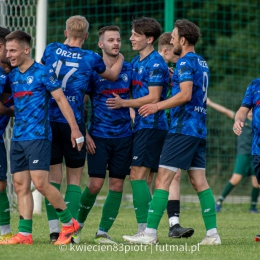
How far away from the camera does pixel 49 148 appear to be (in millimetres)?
6676

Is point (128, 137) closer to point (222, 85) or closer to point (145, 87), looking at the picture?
point (145, 87)

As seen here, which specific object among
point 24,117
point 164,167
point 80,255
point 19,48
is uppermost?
point 19,48

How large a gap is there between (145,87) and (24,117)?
48.6 inches

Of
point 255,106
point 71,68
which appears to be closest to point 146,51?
point 71,68

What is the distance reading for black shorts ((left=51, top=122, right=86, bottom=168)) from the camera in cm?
702

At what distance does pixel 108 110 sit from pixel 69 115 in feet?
2.16

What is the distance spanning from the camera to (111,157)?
729 cm

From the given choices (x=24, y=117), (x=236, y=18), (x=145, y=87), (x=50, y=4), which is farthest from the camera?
(x=236, y=18)

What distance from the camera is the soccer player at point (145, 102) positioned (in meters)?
7.03

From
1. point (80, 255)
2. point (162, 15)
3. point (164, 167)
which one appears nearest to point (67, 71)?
point (164, 167)

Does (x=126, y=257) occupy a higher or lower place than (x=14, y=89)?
lower

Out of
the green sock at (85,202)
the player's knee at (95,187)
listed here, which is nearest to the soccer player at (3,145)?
the green sock at (85,202)

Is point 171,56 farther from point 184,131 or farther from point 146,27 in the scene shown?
point 184,131

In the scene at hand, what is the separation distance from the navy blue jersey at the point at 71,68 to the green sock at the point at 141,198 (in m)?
0.84
